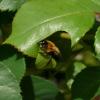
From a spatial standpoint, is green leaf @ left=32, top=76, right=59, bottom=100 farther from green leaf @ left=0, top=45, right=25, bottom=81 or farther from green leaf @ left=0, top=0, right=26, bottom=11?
green leaf @ left=0, top=0, right=26, bottom=11

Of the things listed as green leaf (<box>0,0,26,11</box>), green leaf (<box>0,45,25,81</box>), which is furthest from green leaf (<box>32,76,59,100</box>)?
green leaf (<box>0,0,26,11</box>)

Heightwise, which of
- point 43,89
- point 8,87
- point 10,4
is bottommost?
point 43,89

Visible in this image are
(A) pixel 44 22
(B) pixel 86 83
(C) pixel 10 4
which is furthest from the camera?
(B) pixel 86 83

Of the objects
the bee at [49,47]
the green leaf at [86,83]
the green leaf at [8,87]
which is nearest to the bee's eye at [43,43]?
the bee at [49,47]

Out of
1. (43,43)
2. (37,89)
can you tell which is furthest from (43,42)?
(37,89)

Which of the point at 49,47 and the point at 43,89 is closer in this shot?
the point at 49,47

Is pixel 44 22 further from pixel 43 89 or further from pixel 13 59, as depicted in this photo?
pixel 43 89

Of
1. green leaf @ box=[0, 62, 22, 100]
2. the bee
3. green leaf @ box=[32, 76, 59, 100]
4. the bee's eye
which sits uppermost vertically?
the bee's eye

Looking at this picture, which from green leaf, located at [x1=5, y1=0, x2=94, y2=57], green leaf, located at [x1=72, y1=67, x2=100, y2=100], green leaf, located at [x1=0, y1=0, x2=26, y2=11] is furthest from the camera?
green leaf, located at [x1=72, y1=67, x2=100, y2=100]
